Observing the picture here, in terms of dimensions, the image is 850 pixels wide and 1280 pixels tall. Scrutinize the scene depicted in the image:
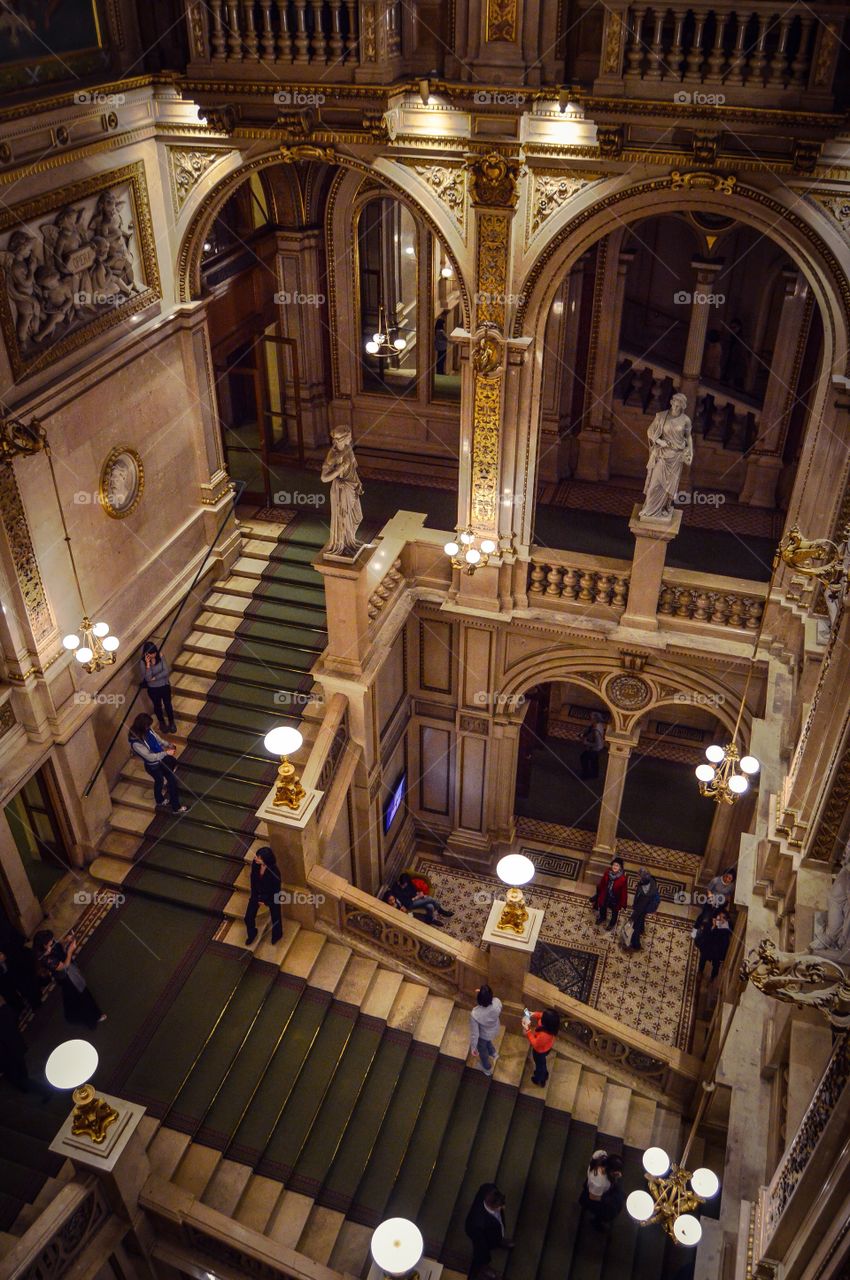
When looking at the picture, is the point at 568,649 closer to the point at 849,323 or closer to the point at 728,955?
the point at 728,955

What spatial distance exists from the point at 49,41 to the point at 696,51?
556cm

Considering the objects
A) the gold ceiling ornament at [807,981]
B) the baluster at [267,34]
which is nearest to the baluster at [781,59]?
the baluster at [267,34]

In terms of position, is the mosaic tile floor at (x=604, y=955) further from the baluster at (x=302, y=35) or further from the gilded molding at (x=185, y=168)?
the baluster at (x=302, y=35)

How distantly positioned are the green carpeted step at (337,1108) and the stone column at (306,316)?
826 centimetres

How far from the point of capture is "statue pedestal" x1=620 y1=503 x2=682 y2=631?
11.3m

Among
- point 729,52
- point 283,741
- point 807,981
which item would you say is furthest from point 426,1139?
point 729,52

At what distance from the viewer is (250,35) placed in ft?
32.4

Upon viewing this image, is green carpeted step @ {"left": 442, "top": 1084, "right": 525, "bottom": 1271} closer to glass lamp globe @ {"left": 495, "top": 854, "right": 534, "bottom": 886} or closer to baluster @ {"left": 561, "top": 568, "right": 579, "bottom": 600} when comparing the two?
glass lamp globe @ {"left": 495, "top": 854, "right": 534, "bottom": 886}

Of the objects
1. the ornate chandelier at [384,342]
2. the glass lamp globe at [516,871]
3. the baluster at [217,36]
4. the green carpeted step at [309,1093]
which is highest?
the baluster at [217,36]

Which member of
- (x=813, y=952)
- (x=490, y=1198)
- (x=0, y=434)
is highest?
(x=0, y=434)

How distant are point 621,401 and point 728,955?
7277mm

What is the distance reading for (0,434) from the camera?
8891mm

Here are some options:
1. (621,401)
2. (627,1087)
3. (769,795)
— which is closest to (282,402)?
(621,401)

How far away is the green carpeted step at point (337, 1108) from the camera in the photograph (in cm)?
951
